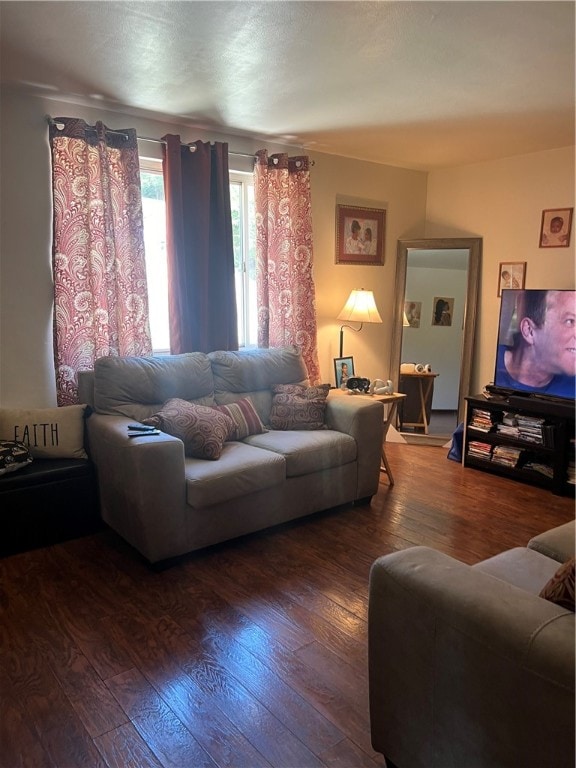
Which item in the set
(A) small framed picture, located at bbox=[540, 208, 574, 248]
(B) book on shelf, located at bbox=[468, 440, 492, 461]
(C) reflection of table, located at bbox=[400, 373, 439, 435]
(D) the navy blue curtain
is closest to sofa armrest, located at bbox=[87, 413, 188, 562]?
(D) the navy blue curtain

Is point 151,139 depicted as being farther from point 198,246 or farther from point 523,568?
point 523,568

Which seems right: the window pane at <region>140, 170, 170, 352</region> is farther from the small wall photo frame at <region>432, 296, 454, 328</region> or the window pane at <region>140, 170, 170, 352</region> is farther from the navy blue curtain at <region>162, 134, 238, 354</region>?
the small wall photo frame at <region>432, 296, 454, 328</region>

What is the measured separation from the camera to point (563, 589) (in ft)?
3.93

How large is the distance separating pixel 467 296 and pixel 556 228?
861 millimetres

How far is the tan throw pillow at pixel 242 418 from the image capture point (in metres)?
3.22

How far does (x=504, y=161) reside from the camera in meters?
4.45

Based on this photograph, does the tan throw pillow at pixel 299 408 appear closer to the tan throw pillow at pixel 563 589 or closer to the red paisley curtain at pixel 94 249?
the red paisley curtain at pixel 94 249

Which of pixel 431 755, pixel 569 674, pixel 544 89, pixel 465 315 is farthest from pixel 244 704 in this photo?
pixel 465 315

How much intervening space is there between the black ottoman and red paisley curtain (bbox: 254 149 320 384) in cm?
170

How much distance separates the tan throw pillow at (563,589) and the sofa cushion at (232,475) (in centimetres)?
166

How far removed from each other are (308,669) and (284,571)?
0.69 m

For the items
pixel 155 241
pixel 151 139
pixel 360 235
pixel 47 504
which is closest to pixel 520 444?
pixel 360 235

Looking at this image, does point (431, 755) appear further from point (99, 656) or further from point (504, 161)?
point (504, 161)

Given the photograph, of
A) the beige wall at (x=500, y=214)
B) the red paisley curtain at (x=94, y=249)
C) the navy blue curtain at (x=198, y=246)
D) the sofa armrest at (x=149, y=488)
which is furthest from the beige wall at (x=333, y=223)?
the sofa armrest at (x=149, y=488)
